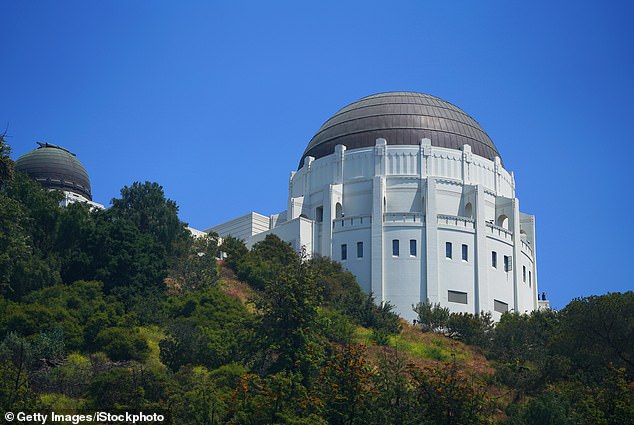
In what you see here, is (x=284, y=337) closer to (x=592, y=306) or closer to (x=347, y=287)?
(x=592, y=306)

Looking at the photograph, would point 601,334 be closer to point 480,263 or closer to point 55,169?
point 480,263

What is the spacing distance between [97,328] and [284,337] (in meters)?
9.59

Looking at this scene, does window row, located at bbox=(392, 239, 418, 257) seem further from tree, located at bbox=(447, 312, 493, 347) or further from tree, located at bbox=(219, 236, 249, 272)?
tree, located at bbox=(219, 236, 249, 272)

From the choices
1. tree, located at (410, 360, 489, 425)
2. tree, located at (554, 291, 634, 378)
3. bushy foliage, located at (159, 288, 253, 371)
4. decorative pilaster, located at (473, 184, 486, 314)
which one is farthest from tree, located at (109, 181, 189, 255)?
tree, located at (410, 360, 489, 425)

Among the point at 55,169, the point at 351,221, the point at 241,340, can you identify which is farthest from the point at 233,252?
the point at 241,340

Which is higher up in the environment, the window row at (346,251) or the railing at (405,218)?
the railing at (405,218)

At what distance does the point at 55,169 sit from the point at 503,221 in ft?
102

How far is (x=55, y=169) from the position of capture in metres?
74.2

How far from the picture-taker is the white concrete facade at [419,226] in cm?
6328

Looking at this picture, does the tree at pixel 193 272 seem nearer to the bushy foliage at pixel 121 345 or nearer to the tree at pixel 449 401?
the bushy foliage at pixel 121 345

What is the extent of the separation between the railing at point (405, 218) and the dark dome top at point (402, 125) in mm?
5618

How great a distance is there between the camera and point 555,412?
1371 inches

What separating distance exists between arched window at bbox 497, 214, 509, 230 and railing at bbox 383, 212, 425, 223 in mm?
7339

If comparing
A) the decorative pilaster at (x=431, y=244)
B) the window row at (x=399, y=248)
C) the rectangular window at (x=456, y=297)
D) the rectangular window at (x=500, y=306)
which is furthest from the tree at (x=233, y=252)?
the rectangular window at (x=500, y=306)
